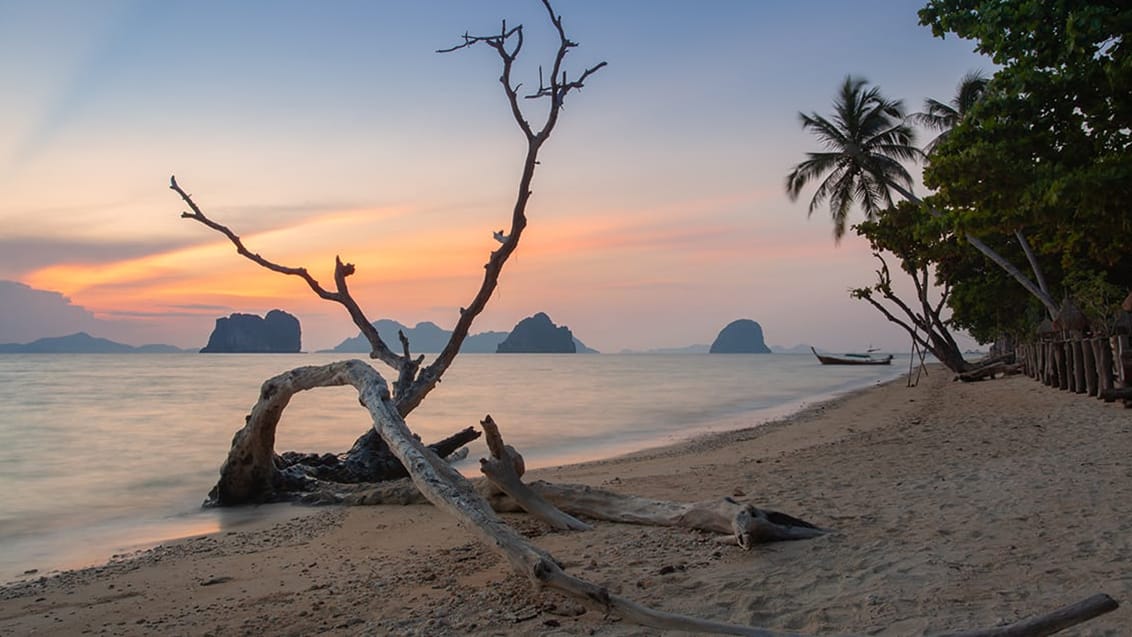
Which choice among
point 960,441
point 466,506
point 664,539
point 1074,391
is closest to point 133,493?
point 466,506

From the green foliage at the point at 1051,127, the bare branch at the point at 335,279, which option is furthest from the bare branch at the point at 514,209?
the green foliage at the point at 1051,127

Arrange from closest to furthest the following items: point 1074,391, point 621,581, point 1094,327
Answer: point 621,581 < point 1074,391 < point 1094,327

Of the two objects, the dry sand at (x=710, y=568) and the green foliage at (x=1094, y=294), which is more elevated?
the green foliage at (x=1094, y=294)

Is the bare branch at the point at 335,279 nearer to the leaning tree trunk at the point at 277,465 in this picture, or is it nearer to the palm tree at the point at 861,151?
the leaning tree trunk at the point at 277,465

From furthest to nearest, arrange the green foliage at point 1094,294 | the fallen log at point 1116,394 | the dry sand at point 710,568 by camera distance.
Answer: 1. the green foliage at point 1094,294
2. the fallen log at point 1116,394
3. the dry sand at point 710,568

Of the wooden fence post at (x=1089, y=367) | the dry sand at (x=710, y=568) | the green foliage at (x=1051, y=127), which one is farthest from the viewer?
the wooden fence post at (x=1089, y=367)

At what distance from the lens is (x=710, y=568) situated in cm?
442

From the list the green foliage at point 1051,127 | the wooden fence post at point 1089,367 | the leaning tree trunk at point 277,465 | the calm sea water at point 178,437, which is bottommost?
the calm sea water at point 178,437

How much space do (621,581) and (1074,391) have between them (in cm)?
1644

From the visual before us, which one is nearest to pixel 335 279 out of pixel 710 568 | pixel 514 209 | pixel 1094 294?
pixel 514 209

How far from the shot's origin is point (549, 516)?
594 cm

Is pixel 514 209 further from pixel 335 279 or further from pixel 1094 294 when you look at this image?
pixel 1094 294

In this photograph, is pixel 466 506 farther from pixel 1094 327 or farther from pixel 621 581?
pixel 1094 327

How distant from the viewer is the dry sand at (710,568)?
374cm
